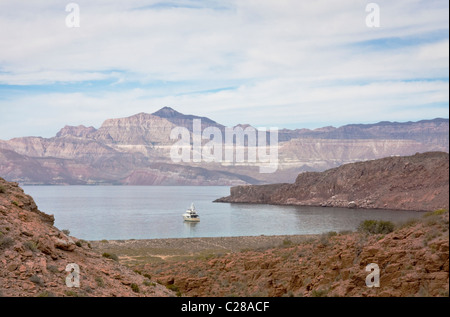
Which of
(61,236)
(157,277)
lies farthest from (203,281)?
(61,236)

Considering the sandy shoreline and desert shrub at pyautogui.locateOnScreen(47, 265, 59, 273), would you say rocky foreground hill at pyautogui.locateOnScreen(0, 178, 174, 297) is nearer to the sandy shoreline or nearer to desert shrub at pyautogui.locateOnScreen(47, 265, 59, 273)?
desert shrub at pyautogui.locateOnScreen(47, 265, 59, 273)

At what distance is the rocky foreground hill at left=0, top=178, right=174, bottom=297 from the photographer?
14461mm

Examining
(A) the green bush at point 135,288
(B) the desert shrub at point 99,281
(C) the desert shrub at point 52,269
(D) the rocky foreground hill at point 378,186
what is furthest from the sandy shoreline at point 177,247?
(D) the rocky foreground hill at point 378,186

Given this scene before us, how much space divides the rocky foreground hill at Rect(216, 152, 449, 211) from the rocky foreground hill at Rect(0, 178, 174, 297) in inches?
4555

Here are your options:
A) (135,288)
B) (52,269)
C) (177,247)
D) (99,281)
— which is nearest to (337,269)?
(135,288)

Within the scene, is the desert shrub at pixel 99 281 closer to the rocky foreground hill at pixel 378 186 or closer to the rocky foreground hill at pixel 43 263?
the rocky foreground hill at pixel 43 263

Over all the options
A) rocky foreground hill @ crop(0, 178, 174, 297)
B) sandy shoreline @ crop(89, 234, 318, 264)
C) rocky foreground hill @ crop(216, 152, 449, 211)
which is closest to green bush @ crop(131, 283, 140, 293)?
rocky foreground hill @ crop(0, 178, 174, 297)

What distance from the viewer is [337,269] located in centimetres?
1748

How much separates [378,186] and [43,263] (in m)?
164

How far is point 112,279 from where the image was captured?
58.7 ft

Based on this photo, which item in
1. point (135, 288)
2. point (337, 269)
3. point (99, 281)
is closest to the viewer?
point (99, 281)

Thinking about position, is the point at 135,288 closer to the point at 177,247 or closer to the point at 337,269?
the point at 337,269

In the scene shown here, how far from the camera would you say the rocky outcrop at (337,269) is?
12.3m

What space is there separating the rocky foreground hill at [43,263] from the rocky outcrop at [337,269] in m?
4.38
